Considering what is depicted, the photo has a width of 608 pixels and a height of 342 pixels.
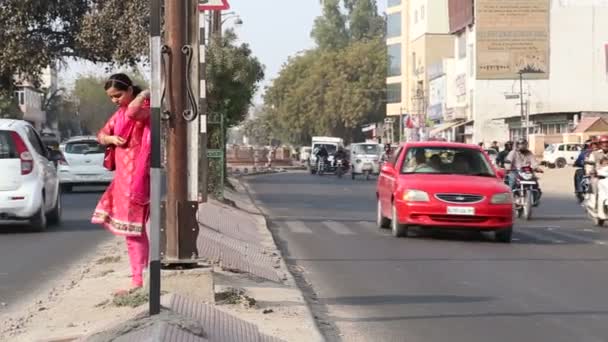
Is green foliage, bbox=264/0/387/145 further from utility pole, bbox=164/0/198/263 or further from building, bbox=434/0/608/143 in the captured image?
utility pole, bbox=164/0/198/263

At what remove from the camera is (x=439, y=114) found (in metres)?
92.3

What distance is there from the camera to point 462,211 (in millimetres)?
16797

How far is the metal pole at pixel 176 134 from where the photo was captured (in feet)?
28.8

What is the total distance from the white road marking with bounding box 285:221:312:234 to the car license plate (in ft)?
9.28

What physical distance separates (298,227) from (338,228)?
2.44 feet

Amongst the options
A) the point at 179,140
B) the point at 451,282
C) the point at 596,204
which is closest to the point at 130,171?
the point at 179,140

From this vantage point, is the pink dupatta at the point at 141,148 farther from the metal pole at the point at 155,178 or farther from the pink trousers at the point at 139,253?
the metal pole at the point at 155,178

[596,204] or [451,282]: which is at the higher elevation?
[596,204]

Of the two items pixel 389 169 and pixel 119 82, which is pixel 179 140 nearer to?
pixel 119 82

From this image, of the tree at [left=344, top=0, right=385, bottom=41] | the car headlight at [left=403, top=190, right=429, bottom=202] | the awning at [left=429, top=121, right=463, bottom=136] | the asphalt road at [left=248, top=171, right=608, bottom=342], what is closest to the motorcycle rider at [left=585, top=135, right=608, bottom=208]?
the asphalt road at [left=248, top=171, right=608, bottom=342]

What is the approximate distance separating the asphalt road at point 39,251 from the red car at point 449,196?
446cm

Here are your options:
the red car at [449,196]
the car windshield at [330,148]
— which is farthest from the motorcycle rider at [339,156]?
the red car at [449,196]

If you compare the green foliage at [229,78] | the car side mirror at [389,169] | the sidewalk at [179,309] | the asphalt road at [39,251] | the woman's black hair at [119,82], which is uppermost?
the green foliage at [229,78]

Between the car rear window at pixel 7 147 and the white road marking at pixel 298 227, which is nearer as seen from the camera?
the car rear window at pixel 7 147
